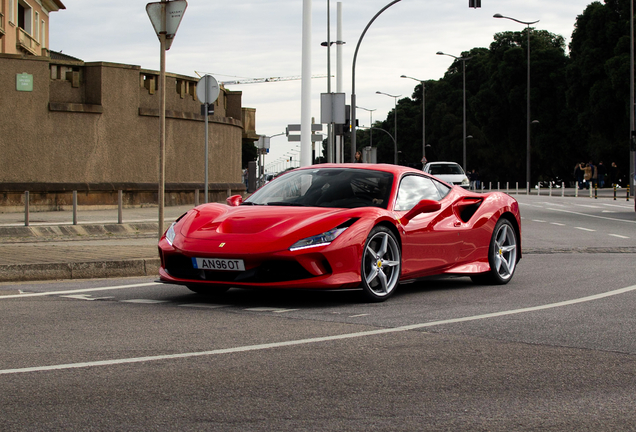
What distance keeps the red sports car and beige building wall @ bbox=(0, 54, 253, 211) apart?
54.9ft

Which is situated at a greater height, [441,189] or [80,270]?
[441,189]

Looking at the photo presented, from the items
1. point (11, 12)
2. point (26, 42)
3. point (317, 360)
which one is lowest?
point (317, 360)

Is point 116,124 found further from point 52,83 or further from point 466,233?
point 466,233

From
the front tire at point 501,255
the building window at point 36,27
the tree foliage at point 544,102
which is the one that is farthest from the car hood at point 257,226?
the tree foliage at point 544,102

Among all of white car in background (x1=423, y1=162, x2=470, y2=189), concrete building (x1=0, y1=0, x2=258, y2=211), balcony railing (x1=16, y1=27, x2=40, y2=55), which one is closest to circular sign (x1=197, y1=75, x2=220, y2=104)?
concrete building (x1=0, y1=0, x2=258, y2=211)

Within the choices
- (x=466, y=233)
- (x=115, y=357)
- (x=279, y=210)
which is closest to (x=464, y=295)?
(x=466, y=233)

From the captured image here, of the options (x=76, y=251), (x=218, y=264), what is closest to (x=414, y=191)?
(x=218, y=264)

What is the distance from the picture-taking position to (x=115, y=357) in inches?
216

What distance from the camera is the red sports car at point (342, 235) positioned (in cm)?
751

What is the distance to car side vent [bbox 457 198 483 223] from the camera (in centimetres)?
934

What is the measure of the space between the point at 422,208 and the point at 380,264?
75 centimetres

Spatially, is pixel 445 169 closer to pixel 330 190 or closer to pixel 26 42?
pixel 26 42

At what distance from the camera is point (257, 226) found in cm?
770

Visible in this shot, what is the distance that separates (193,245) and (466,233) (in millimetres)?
2901
